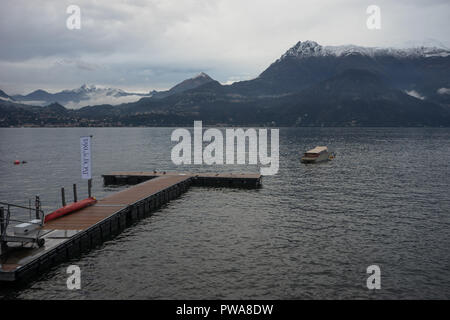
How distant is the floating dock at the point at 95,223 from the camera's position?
26266mm

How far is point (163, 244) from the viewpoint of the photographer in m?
34.2

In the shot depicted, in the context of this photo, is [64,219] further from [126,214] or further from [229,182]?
[229,182]

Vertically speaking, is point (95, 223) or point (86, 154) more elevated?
point (86, 154)

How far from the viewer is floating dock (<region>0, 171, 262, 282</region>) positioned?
26.3 m

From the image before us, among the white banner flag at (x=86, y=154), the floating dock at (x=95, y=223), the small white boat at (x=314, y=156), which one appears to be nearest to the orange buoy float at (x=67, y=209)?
the floating dock at (x=95, y=223)

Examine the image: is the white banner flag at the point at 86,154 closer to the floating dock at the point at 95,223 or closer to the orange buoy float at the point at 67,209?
the orange buoy float at the point at 67,209

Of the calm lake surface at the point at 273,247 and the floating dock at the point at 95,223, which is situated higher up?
the floating dock at the point at 95,223

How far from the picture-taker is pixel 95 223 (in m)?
35.3

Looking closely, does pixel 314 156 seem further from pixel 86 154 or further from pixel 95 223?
pixel 95 223

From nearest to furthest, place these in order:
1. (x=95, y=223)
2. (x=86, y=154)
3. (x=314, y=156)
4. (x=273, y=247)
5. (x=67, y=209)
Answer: (x=273, y=247), (x=95, y=223), (x=67, y=209), (x=86, y=154), (x=314, y=156)

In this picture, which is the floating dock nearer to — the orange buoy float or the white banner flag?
the orange buoy float

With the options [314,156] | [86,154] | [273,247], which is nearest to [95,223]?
[86,154]
